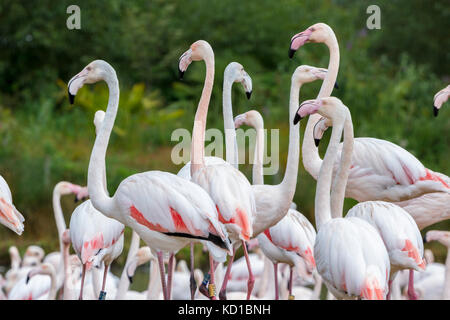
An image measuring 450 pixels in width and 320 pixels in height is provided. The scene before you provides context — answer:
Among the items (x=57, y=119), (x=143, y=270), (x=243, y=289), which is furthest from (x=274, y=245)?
(x=57, y=119)

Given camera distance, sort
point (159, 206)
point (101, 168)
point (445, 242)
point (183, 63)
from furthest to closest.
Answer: point (445, 242)
point (183, 63)
point (101, 168)
point (159, 206)

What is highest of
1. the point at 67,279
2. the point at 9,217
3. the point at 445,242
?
the point at 9,217

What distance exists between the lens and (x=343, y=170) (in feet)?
17.3

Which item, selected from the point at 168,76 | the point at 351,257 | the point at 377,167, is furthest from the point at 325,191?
the point at 168,76

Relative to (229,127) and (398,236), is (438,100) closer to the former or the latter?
(398,236)

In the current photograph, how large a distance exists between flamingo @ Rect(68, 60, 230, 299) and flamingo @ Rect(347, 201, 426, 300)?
1018 mm

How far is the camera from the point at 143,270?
11.7 m

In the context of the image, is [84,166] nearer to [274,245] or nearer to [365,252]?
[274,245]

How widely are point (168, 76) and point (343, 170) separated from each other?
14618 millimetres

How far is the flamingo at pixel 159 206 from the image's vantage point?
4684 millimetres

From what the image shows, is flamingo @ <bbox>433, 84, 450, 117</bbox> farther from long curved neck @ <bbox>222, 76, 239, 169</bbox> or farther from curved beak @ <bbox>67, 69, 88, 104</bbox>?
curved beak @ <bbox>67, 69, 88, 104</bbox>

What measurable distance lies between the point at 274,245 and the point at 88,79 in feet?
7.37

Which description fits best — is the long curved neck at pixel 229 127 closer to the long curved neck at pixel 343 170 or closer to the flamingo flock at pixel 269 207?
the flamingo flock at pixel 269 207

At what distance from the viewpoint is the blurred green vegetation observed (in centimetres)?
1295
